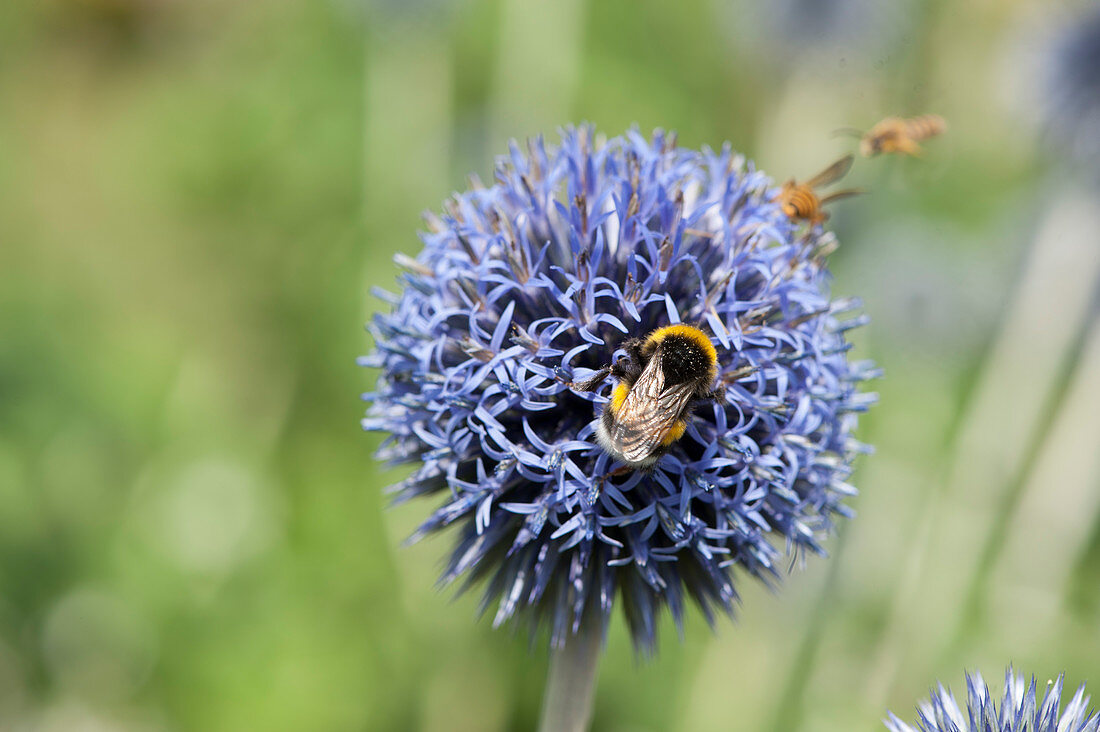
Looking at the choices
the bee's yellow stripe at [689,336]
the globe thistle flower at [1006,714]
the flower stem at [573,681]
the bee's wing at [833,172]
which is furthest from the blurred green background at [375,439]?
the flower stem at [573,681]

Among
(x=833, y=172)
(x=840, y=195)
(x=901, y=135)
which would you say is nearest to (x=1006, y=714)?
(x=840, y=195)

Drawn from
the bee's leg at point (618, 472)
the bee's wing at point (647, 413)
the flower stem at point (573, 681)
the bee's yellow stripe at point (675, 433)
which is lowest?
the flower stem at point (573, 681)

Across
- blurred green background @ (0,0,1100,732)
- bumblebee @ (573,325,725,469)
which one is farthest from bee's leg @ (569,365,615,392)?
blurred green background @ (0,0,1100,732)

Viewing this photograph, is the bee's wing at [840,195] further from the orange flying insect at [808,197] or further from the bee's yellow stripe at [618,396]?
the bee's yellow stripe at [618,396]

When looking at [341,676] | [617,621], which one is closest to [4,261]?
[341,676]

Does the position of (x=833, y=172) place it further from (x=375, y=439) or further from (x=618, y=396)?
(x=375, y=439)

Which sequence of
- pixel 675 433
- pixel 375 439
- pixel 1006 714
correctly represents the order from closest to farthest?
1. pixel 1006 714
2. pixel 675 433
3. pixel 375 439

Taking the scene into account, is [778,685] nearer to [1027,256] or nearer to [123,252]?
[1027,256]
